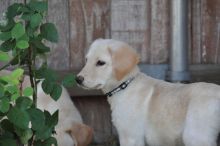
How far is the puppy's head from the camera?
383 cm

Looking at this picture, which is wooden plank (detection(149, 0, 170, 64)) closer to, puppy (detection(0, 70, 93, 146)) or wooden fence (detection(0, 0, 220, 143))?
wooden fence (detection(0, 0, 220, 143))

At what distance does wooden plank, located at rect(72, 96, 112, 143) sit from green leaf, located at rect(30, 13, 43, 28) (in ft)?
8.64

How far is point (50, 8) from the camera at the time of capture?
15.4 ft

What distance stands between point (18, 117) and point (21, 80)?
0.71 feet

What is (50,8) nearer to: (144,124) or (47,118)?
(144,124)

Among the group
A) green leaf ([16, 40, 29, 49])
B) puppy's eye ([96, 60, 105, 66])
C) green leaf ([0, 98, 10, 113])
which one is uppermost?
green leaf ([16, 40, 29, 49])

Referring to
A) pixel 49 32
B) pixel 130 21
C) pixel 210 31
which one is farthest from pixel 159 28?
pixel 49 32

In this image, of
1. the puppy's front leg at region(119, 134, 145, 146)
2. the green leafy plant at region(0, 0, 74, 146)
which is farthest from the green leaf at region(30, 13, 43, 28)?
the puppy's front leg at region(119, 134, 145, 146)

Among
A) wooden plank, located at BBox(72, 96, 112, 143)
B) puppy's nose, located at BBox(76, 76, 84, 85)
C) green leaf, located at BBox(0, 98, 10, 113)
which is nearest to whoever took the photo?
green leaf, located at BBox(0, 98, 10, 113)

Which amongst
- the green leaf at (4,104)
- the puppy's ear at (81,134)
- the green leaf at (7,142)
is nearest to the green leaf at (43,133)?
the green leaf at (7,142)

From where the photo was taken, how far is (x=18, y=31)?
215 centimetres

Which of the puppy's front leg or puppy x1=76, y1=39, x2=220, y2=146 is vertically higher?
puppy x1=76, y1=39, x2=220, y2=146

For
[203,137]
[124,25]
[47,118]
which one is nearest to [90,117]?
[124,25]

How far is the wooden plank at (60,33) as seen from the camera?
469 centimetres
